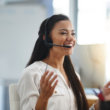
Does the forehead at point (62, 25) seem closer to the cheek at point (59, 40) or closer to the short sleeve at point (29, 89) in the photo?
the cheek at point (59, 40)

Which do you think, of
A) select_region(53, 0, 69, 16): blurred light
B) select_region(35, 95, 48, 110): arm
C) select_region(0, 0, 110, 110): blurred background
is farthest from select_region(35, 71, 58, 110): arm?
select_region(53, 0, 69, 16): blurred light

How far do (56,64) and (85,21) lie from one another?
4.12ft

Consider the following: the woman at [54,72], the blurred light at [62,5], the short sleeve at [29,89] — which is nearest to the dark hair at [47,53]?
the woman at [54,72]

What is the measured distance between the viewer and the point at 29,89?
3.12 feet

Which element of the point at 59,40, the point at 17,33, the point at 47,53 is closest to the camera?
the point at 59,40

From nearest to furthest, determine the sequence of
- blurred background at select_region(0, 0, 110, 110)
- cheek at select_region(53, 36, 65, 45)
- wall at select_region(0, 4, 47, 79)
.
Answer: cheek at select_region(53, 36, 65, 45) < blurred background at select_region(0, 0, 110, 110) < wall at select_region(0, 4, 47, 79)

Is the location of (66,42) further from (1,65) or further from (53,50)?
(1,65)

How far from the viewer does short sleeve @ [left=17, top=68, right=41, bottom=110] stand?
3.05 feet

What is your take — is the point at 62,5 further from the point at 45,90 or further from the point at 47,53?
the point at 45,90

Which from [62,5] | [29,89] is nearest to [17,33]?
[62,5]

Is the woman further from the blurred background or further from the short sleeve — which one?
the blurred background

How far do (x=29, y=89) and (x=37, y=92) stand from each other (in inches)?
1.9

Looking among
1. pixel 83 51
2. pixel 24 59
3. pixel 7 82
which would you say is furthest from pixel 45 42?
pixel 7 82

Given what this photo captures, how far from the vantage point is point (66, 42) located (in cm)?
112
